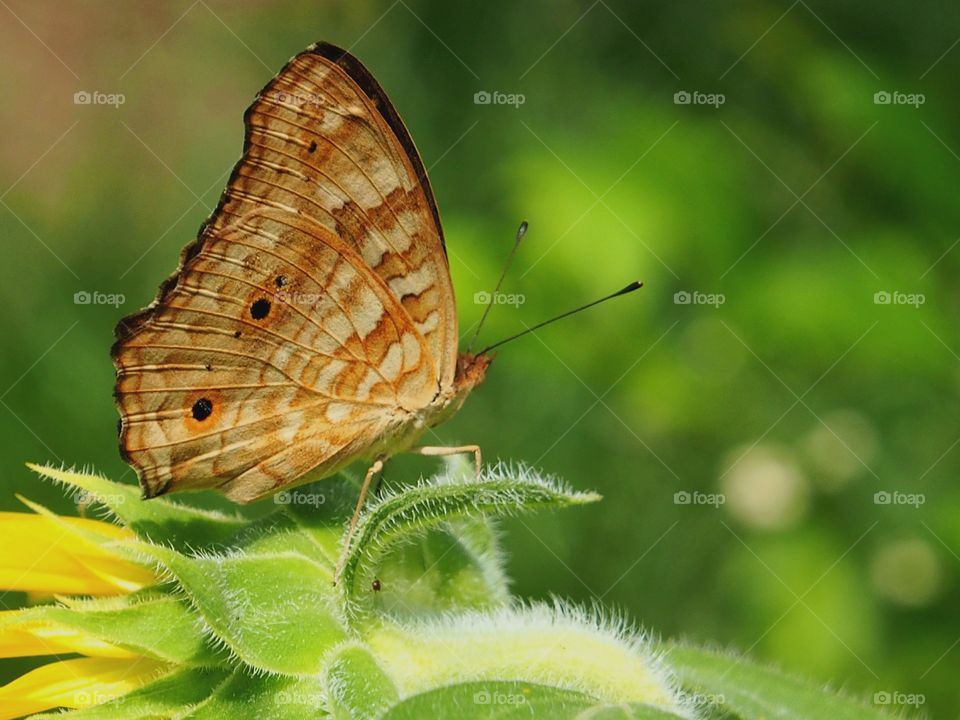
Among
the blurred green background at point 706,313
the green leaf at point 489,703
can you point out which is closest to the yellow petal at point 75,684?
the green leaf at point 489,703

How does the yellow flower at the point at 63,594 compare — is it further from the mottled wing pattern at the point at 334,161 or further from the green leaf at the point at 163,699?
the mottled wing pattern at the point at 334,161

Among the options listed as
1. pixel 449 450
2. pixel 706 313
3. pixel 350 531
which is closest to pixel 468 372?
pixel 449 450

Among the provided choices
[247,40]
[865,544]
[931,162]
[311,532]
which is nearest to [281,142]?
[311,532]

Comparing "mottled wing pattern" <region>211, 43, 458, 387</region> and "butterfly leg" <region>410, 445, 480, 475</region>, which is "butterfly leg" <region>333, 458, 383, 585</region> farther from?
"mottled wing pattern" <region>211, 43, 458, 387</region>

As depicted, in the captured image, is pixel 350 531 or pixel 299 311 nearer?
pixel 350 531

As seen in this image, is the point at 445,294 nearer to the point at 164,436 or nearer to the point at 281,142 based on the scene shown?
the point at 281,142

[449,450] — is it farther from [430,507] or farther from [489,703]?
[489,703]

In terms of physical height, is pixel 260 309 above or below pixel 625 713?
above
